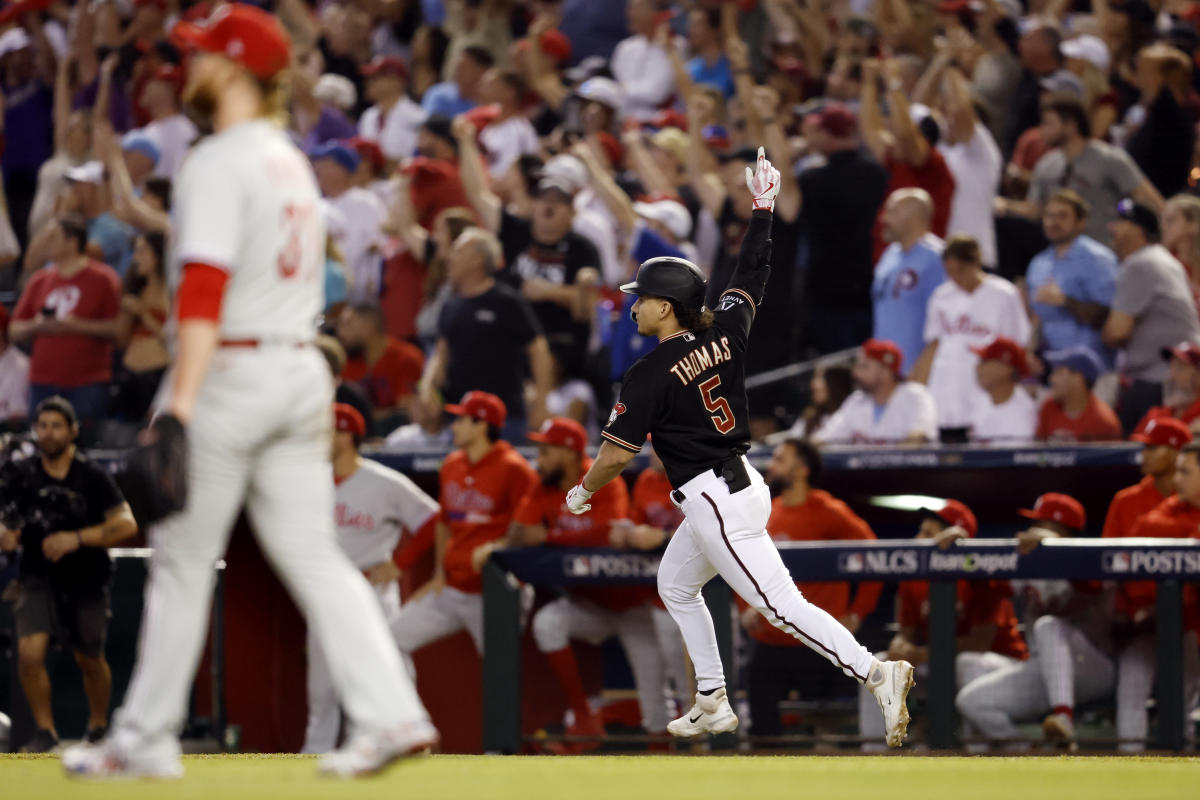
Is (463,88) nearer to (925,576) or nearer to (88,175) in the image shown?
(88,175)

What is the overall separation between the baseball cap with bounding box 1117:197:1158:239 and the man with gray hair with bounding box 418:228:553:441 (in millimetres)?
3396

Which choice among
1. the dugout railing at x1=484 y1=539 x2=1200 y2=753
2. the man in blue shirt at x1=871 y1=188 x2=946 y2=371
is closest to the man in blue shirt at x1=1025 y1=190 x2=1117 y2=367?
the man in blue shirt at x1=871 y1=188 x2=946 y2=371

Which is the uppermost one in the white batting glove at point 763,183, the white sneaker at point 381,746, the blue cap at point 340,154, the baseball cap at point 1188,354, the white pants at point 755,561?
the blue cap at point 340,154

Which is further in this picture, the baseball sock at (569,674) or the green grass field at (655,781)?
the baseball sock at (569,674)

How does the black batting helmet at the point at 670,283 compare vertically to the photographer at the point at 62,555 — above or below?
above

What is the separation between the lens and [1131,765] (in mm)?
5371

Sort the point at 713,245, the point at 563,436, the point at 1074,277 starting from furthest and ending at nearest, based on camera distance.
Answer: the point at 713,245
the point at 1074,277
the point at 563,436

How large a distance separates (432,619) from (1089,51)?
19.4ft

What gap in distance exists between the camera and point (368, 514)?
9758mm

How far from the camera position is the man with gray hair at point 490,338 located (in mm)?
10539

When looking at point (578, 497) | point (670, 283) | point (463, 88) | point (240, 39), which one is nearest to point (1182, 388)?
point (670, 283)

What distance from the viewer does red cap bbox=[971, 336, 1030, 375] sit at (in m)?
9.44

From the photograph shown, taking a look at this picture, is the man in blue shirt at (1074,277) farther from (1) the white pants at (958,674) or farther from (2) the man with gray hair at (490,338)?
(2) the man with gray hair at (490,338)

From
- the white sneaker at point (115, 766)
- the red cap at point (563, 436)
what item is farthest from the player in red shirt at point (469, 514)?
the white sneaker at point (115, 766)
